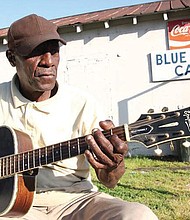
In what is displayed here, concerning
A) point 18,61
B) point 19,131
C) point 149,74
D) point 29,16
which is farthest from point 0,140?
point 149,74

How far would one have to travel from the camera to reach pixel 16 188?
2355 millimetres

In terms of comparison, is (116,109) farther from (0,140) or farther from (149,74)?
(0,140)

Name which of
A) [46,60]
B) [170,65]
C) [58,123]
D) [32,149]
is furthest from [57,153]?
[170,65]

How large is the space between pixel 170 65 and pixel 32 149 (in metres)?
6.92

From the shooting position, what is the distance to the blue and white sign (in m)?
8.84

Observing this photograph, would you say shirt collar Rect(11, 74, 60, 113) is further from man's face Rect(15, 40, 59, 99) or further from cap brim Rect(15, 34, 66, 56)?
cap brim Rect(15, 34, 66, 56)

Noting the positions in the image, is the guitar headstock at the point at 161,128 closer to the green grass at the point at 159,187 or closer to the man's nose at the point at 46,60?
the man's nose at the point at 46,60

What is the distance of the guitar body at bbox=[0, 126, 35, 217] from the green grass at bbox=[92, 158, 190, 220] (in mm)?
2324

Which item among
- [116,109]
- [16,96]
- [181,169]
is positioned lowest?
[181,169]

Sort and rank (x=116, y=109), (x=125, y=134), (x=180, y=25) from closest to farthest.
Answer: (x=125, y=134), (x=180, y=25), (x=116, y=109)

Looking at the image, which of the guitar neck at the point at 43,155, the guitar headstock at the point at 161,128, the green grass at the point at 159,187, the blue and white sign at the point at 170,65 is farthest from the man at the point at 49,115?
the blue and white sign at the point at 170,65

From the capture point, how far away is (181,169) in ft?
24.3

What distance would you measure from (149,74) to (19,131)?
6.95 metres

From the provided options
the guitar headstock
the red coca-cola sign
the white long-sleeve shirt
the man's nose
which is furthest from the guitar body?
the red coca-cola sign
